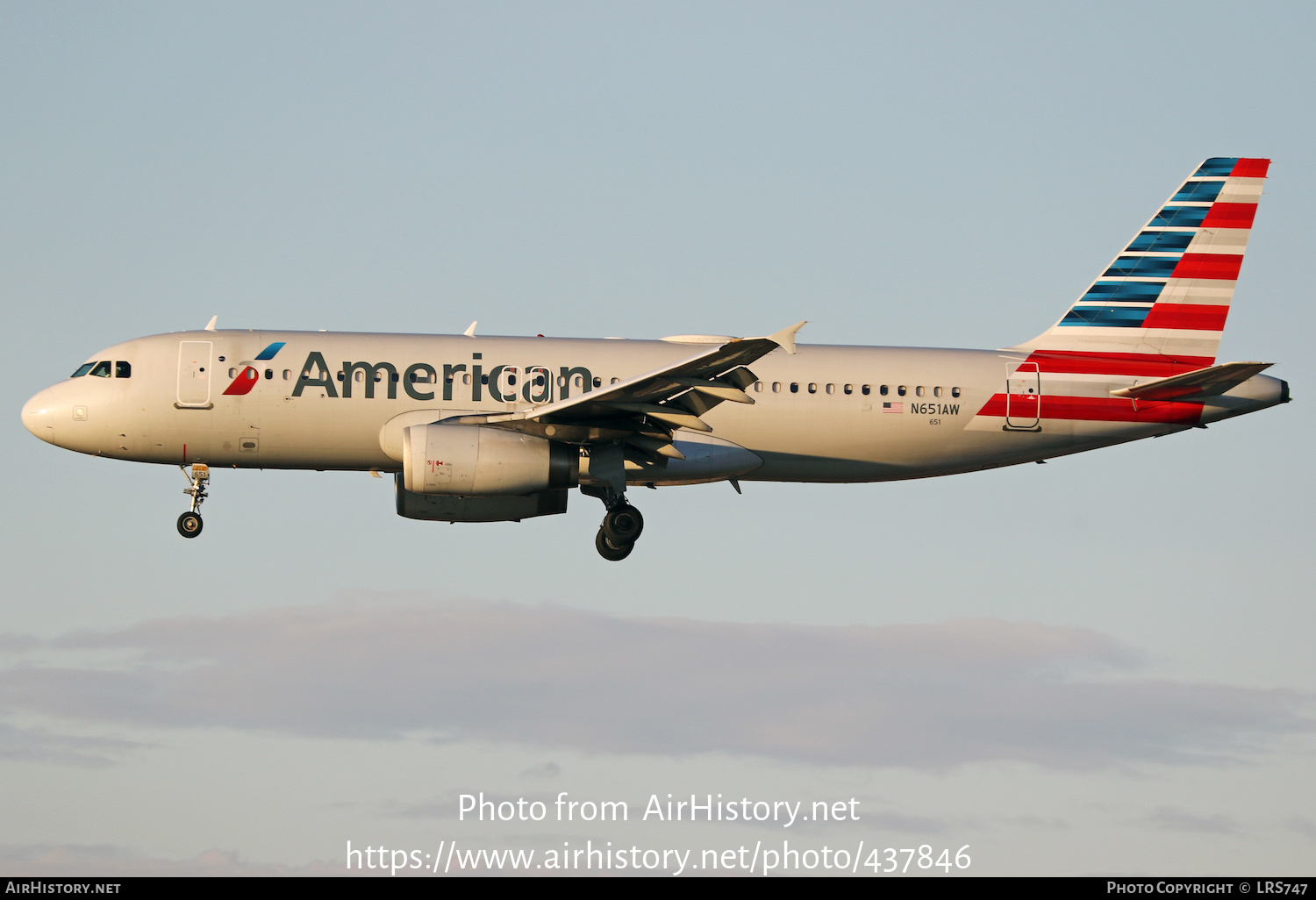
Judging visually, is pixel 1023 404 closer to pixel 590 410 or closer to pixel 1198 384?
pixel 1198 384

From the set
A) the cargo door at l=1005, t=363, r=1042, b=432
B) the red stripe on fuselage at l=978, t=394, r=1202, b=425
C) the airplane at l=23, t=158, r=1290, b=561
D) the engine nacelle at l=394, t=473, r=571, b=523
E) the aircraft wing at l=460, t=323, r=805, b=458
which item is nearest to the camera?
the aircraft wing at l=460, t=323, r=805, b=458

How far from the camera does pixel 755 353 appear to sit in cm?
2681

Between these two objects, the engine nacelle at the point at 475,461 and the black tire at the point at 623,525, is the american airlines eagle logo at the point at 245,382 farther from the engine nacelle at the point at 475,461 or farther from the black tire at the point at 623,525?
the black tire at the point at 623,525

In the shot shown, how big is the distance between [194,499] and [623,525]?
8.97 meters

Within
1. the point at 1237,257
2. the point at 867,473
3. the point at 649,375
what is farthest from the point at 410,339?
the point at 1237,257

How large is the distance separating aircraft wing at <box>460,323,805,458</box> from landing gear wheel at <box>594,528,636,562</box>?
2021mm

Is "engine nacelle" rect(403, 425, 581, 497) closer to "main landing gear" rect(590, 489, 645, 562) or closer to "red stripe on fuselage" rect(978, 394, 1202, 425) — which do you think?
"main landing gear" rect(590, 489, 645, 562)

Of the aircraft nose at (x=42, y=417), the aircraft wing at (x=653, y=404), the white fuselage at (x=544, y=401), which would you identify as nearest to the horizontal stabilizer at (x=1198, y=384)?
the white fuselage at (x=544, y=401)

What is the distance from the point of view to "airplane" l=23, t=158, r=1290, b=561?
29469mm

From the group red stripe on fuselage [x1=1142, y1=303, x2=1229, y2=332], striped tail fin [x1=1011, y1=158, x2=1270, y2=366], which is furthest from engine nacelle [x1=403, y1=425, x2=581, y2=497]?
red stripe on fuselage [x1=1142, y1=303, x2=1229, y2=332]

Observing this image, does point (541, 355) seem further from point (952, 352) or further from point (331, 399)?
point (952, 352)

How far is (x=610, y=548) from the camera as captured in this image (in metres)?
31.0

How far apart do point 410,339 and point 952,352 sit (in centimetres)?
1171

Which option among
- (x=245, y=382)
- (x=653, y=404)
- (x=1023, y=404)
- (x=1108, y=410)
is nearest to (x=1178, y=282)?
(x=1108, y=410)
